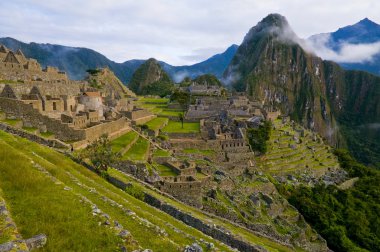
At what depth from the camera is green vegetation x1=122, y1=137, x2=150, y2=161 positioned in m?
30.1

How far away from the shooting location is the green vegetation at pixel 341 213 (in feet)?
140

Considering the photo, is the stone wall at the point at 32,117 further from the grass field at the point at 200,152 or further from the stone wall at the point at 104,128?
the grass field at the point at 200,152

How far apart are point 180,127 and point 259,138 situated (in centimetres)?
1252

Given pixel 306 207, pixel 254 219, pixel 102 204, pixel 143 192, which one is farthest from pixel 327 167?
pixel 102 204

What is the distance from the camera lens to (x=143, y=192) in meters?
20.0

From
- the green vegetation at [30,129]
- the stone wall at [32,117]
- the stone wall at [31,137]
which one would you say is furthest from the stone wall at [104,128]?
the stone wall at [31,137]

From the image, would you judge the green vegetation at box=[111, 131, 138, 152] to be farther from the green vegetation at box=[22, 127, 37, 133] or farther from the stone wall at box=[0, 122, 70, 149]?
the stone wall at box=[0, 122, 70, 149]

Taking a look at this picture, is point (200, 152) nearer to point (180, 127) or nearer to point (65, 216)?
point (180, 127)

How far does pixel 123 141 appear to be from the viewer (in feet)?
111

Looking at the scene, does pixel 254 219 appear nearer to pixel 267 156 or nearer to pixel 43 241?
pixel 267 156

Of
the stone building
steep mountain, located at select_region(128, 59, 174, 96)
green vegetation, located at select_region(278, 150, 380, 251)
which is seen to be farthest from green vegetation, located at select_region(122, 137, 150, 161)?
steep mountain, located at select_region(128, 59, 174, 96)

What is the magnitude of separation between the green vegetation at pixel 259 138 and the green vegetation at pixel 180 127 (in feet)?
28.2

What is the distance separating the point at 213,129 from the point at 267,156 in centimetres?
1156

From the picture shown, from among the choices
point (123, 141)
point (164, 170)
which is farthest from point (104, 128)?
point (164, 170)
